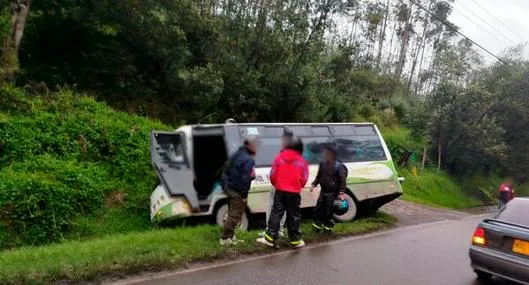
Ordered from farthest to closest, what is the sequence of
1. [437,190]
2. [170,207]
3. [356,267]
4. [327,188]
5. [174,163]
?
1. [437,190]
2. [174,163]
3. [170,207]
4. [327,188]
5. [356,267]

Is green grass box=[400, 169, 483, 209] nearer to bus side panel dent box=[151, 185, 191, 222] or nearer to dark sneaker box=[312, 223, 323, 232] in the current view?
dark sneaker box=[312, 223, 323, 232]

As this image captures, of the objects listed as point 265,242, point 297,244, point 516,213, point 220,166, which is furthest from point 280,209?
point 516,213

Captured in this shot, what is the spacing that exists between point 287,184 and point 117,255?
9.55 feet

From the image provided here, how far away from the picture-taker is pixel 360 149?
12781 millimetres

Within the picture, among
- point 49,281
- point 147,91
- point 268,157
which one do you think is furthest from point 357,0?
point 49,281

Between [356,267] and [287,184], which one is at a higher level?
[287,184]

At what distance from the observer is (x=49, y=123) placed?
12516mm

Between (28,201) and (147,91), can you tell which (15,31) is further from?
(28,201)

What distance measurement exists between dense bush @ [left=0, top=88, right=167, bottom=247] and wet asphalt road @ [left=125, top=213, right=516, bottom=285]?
4.50 m

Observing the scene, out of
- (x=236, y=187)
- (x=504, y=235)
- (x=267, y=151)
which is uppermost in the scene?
(x=267, y=151)

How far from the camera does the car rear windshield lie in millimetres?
7445

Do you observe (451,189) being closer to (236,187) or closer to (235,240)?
(235,240)

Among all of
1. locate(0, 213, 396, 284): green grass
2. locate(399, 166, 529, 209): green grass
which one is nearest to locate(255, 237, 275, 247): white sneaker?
locate(0, 213, 396, 284): green grass

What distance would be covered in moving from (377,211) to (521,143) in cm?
2374
